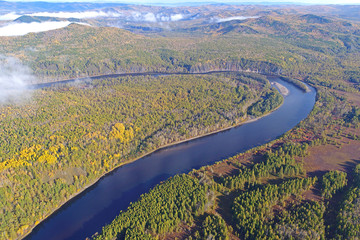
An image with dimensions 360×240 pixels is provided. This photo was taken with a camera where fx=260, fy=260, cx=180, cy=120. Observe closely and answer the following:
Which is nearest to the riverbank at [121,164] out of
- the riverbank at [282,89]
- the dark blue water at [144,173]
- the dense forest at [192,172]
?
the dark blue water at [144,173]

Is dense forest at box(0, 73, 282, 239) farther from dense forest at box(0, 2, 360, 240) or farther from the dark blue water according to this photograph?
the dark blue water

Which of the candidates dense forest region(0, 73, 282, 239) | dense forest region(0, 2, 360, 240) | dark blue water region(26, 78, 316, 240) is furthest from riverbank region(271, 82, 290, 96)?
dark blue water region(26, 78, 316, 240)

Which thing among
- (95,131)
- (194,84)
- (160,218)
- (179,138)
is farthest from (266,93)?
(160,218)

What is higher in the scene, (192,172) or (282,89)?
(192,172)

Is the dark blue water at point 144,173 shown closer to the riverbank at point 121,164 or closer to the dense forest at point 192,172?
the riverbank at point 121,164

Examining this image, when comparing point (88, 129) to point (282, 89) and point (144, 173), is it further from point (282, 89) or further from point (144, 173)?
point (282, 89)

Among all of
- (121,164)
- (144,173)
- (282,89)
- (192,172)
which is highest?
(192,172)

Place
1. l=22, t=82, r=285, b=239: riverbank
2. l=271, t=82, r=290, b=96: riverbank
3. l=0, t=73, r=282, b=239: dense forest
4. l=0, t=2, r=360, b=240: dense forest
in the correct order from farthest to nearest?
l=271, t=82, r=290, b=96: riverbank
l=0, t=73, r=282, b=239: dense forest
l=22, t=82, r=285, b=239: riverbank
l=0, t=2, r=360, b=240: dense forest

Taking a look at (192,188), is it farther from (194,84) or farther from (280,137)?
(194,84)

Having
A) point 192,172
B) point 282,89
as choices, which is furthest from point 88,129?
point 282,89
